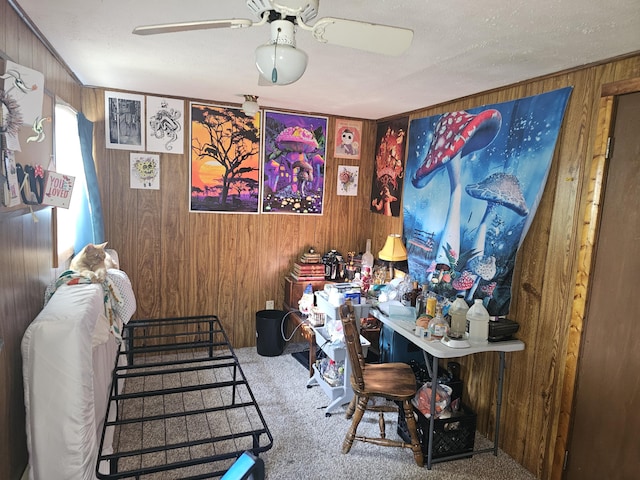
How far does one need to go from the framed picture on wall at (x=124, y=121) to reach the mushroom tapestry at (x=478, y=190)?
2.25 meters

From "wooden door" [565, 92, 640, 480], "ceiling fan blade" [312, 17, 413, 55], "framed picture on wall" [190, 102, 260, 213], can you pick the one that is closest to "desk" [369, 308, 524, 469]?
"wooden door" [565, 92, 640, 480]

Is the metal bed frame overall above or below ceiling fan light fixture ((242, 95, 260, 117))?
below

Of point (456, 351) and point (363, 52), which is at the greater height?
point (363, 52)

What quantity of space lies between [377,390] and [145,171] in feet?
8.32

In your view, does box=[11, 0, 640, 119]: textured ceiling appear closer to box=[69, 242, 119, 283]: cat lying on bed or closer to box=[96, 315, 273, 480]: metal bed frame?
box=[69, 242, 119, 283]: cat lying on bed

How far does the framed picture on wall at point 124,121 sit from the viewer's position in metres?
3.36

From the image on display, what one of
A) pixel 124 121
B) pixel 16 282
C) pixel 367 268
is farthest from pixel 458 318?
pixel 124 121

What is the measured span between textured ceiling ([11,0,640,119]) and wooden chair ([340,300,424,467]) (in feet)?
4.95

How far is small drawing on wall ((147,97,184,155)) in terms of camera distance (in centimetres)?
347

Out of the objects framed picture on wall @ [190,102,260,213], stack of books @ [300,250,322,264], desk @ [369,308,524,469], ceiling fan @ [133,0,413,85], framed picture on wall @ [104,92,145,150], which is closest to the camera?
ceiling fan @ [133,0,413,85]

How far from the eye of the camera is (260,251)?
13.1ft

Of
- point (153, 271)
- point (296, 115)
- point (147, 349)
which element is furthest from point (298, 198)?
point (147, 349)

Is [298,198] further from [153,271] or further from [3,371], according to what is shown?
[3,371]

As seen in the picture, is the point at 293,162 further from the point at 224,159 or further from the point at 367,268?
the point at 367,268
